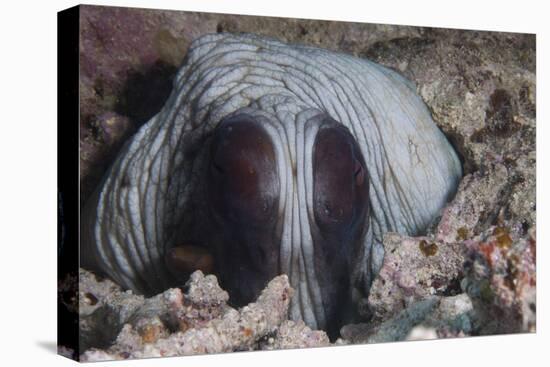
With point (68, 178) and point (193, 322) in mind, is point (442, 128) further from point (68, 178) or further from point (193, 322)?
point (68, 178)

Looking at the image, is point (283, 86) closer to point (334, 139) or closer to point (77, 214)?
point (334, 139)

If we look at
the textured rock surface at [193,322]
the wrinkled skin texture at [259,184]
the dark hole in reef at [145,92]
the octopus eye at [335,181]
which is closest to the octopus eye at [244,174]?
the wrinkled skin texture at [259,184]

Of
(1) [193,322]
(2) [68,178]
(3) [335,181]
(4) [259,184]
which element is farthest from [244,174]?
(2) [68,178]

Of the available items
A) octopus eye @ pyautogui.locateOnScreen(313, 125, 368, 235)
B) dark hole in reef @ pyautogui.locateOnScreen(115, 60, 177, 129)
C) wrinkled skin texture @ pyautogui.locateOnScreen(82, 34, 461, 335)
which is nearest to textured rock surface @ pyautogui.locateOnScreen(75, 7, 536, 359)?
dark hole in reef @ pyautogui.locateOnScreen(115, 60, 177, 129)

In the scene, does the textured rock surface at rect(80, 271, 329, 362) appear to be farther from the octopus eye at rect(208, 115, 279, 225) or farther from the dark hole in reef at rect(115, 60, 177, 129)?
the dark hole in reef at rect(115, 60, 177, 129)

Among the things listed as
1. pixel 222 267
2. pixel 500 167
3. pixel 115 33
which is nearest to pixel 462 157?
pixel 500 167

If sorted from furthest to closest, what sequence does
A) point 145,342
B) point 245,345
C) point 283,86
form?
point 283,86
point 245,345
point 145,342
